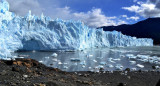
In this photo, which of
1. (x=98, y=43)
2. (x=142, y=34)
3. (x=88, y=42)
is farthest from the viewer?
(x=142, y=34)

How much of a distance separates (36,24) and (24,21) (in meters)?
1.70

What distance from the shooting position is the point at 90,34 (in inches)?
1371

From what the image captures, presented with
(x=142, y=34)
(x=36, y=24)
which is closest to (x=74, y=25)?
(x=36, y=24)

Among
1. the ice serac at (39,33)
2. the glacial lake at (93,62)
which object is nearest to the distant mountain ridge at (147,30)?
the ice serac at (39,33)

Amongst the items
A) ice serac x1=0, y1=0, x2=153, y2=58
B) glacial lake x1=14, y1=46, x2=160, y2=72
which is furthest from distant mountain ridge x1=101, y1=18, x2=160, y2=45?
glacial lake x1=14, y1=46, x2=160, y2=72

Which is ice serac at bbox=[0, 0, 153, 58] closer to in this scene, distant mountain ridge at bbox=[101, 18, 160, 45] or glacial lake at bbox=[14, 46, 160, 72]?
glacial lake at bbox=[14, 46, 160, 72]

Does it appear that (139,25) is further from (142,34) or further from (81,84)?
(81,84)

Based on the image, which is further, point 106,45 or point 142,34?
point 142,34

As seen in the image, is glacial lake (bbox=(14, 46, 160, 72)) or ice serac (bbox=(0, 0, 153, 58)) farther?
ice serac (bbox=(0, 0, 153, 58))

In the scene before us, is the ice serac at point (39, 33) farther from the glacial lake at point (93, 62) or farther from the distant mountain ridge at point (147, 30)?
the distant mountain ridge at point (147, 30)

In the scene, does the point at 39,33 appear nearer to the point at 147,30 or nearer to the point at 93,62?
the point at 93,62

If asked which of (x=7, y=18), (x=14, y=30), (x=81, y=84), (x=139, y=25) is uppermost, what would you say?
(x=139, y=25)

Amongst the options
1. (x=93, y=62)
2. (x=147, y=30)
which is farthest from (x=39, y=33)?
(x=147, y=30)

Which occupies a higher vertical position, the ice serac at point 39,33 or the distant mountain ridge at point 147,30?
the distant mountain ridge at point 147,30
